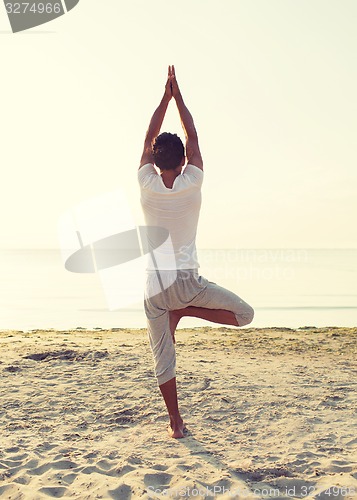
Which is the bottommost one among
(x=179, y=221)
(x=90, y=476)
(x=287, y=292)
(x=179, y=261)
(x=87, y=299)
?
(x=287, y=292)

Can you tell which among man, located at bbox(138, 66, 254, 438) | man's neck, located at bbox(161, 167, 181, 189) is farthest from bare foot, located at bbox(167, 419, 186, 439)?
man's neck, located at bbox(161, 167, 181, 189)

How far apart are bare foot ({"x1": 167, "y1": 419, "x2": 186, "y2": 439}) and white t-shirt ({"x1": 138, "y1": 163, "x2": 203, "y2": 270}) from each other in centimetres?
150

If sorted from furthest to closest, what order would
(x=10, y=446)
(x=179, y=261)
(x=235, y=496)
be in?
(x=10, y=446) < (x=179, y=261) < (x=235, y=496)

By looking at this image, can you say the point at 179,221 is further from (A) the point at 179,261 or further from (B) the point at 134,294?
(B) the point at 134,294

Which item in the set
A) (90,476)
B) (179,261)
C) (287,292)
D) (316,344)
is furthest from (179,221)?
(287,292)

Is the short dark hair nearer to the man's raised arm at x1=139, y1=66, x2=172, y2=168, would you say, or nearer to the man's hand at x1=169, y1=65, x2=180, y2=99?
the man's raised arm at x1=139, y1=66, x2=172, y2=168

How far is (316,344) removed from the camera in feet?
31.1

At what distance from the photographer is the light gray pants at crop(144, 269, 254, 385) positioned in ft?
15.7

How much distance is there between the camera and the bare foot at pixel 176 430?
524 cm

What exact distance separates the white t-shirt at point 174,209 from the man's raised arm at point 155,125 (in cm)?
8

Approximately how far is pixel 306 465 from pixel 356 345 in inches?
204

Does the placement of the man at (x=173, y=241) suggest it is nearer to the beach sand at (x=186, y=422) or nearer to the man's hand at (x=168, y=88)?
the man's hand at (x=168, y=88)

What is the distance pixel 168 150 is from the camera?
4.67 m

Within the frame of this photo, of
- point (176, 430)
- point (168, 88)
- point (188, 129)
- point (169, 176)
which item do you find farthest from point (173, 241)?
point (176, 430)
